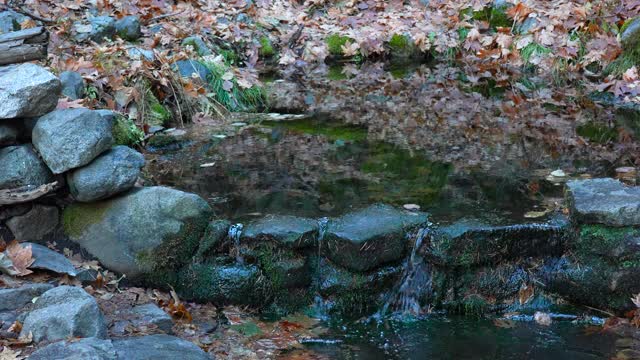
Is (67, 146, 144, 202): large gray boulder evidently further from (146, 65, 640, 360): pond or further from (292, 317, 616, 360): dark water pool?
(292, 317, 616, 360): dark water pool

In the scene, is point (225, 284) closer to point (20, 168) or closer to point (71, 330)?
point (71, 330)

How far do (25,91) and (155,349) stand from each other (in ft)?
7.14

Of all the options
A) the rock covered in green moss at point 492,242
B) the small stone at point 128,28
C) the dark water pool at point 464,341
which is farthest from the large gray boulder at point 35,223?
the small stone at point 128,28

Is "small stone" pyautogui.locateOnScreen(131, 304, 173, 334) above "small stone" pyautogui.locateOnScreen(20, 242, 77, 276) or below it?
below

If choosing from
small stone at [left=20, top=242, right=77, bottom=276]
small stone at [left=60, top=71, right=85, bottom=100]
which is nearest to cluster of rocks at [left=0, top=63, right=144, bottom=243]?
small stone at [left=20, top=242, right=77, bottom=276]

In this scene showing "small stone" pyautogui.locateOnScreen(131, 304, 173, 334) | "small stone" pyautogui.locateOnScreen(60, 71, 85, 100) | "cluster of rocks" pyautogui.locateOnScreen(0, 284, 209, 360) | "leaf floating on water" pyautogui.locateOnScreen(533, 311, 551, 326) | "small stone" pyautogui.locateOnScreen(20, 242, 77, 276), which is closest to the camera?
"cluster of rocks" pyautogui.locateOnScreen(0, 284, 209, 360)

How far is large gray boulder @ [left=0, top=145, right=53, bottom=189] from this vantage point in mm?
5012

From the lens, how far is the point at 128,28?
9852mm

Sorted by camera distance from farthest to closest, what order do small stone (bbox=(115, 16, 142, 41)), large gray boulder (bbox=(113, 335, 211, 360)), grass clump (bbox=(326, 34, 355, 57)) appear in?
grass clump (bbox=(326, 34, 355, 57))
small stone (bbox=(115, 16, 142, 41))
large gray boulder (bbox=(113, 335, 211, 360))

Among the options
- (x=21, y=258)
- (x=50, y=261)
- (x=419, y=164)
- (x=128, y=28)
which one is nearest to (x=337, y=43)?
(x=128, y=28)

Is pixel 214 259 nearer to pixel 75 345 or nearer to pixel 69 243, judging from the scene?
pixel 69 243

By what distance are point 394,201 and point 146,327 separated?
230 centimetres

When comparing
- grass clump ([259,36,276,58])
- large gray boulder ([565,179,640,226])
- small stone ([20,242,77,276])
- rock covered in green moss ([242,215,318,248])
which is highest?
large gray boulder ([565,179,640,226])

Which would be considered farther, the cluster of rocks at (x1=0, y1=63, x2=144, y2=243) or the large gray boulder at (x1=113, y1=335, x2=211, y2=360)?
the cluster of rocks at (x1=0, y1=63, x2=144, y2=243)
